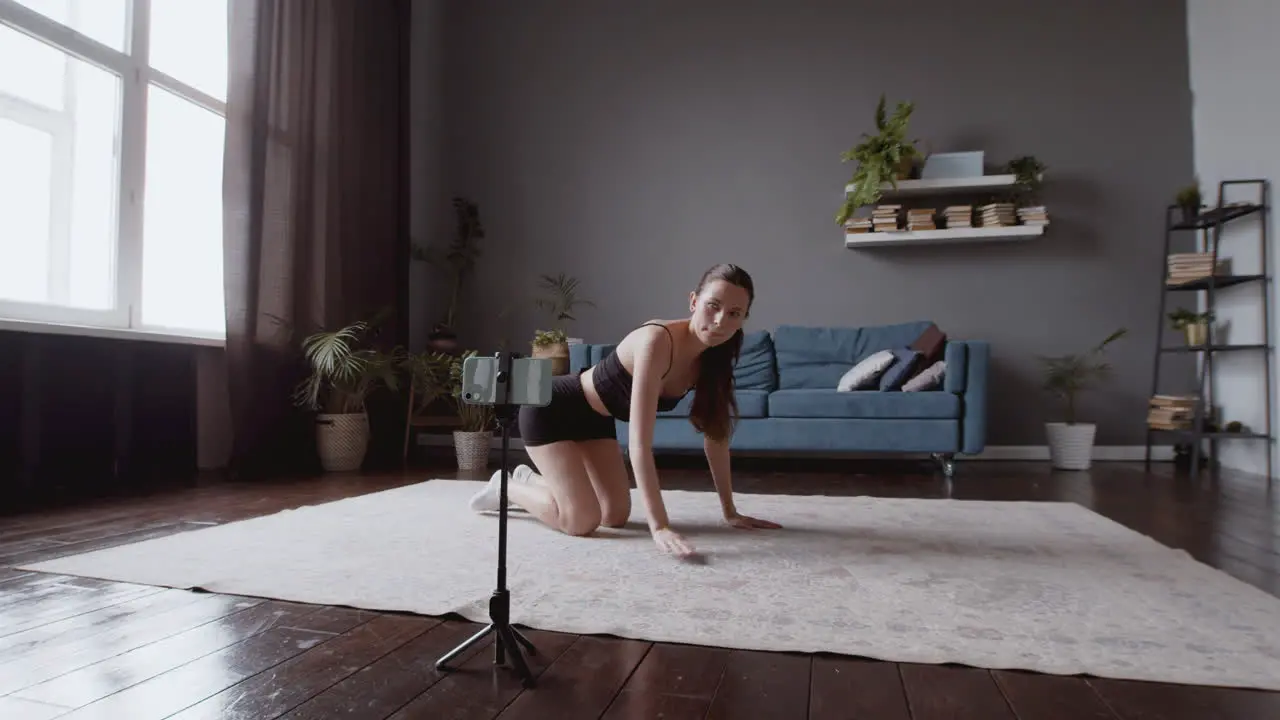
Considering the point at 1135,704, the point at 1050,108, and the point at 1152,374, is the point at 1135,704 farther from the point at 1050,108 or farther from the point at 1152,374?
the point at 1050,108

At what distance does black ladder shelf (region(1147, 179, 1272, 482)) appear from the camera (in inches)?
150

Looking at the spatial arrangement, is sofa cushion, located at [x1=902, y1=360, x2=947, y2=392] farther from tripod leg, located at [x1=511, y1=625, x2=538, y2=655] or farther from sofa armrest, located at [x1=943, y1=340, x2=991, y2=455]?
tripod leg, located at [x1=511, y1=625, x2=538, y2=655]

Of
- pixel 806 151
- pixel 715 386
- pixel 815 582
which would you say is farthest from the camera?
pixel 806 151

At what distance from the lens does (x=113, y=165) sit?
3.41 metres

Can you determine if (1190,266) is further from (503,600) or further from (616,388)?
(503,600)

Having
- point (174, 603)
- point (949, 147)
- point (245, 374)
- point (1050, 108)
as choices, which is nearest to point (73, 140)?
point (245, 374)

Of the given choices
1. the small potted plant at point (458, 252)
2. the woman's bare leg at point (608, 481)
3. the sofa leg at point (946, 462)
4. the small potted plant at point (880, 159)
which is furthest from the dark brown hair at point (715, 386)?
the small potted plant at point (458, 252)

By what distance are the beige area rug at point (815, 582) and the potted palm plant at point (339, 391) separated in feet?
5.23

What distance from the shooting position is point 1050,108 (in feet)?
15.7

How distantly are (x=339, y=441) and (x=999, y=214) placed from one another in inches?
164

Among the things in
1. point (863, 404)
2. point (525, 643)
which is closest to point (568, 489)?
point (525, 643)

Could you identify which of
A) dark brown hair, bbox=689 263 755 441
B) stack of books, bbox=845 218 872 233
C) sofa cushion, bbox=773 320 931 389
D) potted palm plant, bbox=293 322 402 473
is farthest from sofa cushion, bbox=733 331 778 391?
dark brown hair, bbox=689 263 755 441

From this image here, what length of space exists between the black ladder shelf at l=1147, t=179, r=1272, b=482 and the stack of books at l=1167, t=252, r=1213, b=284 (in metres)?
0.03

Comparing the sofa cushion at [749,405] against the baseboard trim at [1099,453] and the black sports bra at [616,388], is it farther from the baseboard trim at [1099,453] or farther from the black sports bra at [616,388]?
the black sports bra at [616,388]
